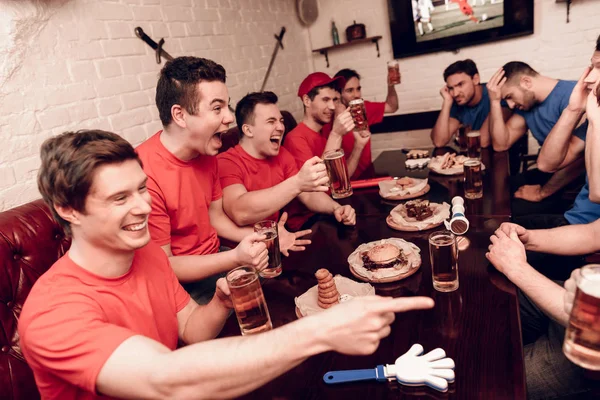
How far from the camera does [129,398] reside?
0.85 m

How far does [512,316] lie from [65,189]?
1.26 meters

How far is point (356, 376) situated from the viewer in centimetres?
95

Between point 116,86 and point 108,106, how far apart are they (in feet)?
0.50

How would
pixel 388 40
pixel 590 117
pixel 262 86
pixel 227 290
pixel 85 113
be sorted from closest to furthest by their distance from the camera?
pixel 227 290, pixel 590 117, pixel 85 113, pixel 262 86, pixel 388 40

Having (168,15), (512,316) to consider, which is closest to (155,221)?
(512,316)

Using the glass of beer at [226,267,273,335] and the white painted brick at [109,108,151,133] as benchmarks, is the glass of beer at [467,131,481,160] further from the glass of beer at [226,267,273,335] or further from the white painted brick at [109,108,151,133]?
the white painted brick at [109,108,151,133]

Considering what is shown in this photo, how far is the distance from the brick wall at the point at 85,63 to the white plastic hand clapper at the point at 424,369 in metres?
1.93

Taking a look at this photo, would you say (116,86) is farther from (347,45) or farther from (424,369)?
(347,45)

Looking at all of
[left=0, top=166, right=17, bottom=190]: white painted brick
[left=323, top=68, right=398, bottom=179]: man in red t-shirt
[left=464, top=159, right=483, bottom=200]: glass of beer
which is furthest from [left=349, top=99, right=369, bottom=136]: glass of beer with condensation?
[left=0, top=166, right=17, bottom=190]: white painted brick

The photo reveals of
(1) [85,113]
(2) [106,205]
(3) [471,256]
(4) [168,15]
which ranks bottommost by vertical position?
(3) [471,256]

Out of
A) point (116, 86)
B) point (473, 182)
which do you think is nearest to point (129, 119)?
point (116, 86)

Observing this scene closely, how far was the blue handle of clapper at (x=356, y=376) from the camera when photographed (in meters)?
0.94

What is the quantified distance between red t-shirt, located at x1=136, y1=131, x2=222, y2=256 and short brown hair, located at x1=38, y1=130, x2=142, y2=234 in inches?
28.5

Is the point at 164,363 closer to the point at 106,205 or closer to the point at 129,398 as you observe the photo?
the point at 129,398
